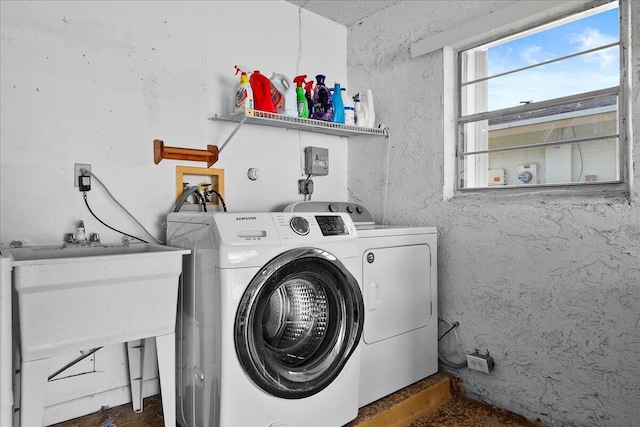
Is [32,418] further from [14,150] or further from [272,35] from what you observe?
[272,35]

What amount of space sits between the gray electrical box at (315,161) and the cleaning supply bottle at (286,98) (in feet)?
1.53

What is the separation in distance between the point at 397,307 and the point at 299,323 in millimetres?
599

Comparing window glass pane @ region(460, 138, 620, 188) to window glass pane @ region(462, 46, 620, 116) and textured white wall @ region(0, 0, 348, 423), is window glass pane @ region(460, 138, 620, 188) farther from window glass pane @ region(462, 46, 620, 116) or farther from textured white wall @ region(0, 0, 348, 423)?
textured white wall @ region(0, 0, 348, 423)

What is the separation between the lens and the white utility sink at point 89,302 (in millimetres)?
1364

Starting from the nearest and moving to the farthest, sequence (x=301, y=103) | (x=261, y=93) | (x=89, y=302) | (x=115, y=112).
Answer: (x=89, y=302)
(x=115, y=112)
(x=261, y=93)
(x=301, y=103)

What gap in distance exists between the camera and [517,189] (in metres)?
2.31

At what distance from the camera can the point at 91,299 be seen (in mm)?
1466

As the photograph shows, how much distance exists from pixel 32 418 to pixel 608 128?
269 centimetres

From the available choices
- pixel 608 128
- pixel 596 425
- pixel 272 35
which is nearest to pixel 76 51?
pixel 272 35

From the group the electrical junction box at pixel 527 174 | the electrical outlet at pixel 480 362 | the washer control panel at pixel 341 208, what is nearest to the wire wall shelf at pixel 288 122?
the washer control panel at pixel 341 208

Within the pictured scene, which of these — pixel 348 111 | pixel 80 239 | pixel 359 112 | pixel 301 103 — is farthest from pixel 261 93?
pixel 80 239

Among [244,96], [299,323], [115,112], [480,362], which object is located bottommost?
[480,362]

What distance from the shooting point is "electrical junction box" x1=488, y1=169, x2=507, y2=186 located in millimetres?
2432

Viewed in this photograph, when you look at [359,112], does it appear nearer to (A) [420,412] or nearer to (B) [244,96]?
(B) [244,96]
